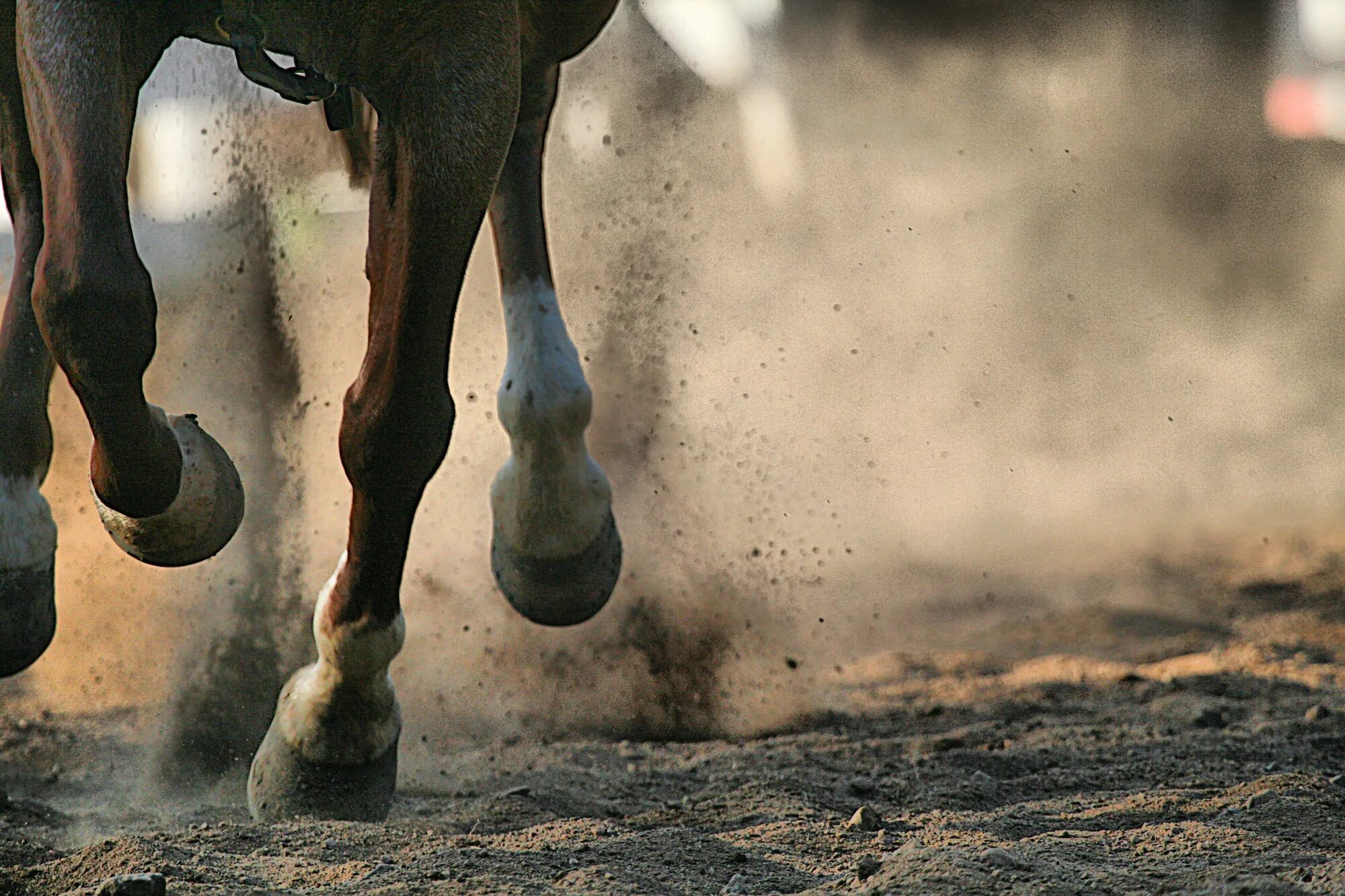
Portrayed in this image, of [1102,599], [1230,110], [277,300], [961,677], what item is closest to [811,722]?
[961,677]

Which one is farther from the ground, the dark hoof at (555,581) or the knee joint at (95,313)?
the knee joint at (95,313)

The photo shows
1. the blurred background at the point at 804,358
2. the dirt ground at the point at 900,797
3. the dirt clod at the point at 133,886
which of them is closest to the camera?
the dirt clod at the point at 133,886

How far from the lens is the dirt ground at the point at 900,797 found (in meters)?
2.01

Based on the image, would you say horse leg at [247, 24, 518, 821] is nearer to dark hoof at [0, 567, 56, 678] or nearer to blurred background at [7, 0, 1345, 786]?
dark hoof at [0, 567, 56, 678]

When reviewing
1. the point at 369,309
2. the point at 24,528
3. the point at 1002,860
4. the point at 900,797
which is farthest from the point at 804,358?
the point at 1002,860

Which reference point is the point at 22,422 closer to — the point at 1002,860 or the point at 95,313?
the point at 95,313

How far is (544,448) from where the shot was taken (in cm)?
351

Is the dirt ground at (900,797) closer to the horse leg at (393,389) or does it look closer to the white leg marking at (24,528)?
the horse leg at (393,389)

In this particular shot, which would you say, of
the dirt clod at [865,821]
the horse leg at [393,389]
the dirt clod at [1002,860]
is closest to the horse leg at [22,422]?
the horse leg at [393,389]

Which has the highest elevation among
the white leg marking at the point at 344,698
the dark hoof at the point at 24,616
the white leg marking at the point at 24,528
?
the white leg marking at the point at 24,528

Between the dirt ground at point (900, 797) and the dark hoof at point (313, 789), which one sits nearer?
the dirt ground at point (900, 797)

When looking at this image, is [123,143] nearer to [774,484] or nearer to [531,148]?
[531,148]

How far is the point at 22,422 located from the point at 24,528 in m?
0.21

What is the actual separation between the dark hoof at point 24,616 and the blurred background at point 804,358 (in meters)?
0.95
